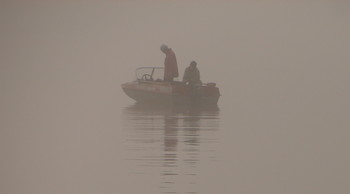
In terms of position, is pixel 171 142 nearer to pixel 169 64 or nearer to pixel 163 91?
pixel 163 91

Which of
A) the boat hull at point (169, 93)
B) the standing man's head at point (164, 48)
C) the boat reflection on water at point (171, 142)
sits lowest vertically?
the boat reflection on water at point (171, 142)

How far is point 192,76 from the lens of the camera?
4.81 metres

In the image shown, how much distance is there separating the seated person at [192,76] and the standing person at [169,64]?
0.06m

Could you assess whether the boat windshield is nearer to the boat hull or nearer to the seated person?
the boat hull

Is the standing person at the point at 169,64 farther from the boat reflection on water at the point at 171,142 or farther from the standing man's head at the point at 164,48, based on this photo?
the boat reflection on water at the point at 171,142

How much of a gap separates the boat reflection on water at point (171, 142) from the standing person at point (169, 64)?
190mm

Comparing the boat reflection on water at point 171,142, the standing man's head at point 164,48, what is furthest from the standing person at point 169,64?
the boat reflection on water at point 171,142

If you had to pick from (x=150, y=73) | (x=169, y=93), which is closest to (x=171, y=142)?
(x=169, y=93)

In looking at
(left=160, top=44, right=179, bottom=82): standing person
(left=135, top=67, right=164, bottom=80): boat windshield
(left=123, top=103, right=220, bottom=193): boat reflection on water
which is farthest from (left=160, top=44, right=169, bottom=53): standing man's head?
(left=123, top=103, right=220, bottom=193): boat reflection on water

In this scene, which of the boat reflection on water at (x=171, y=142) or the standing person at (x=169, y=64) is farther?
the standing person at (x=169, y=64)

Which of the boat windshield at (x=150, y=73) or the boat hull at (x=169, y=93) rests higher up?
the boat windshield at (x=150, y=73)

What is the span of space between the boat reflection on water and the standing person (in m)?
0.19

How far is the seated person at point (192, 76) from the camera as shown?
481 cm

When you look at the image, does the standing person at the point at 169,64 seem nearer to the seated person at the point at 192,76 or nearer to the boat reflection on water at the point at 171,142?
the seated person at the point at 192,76
